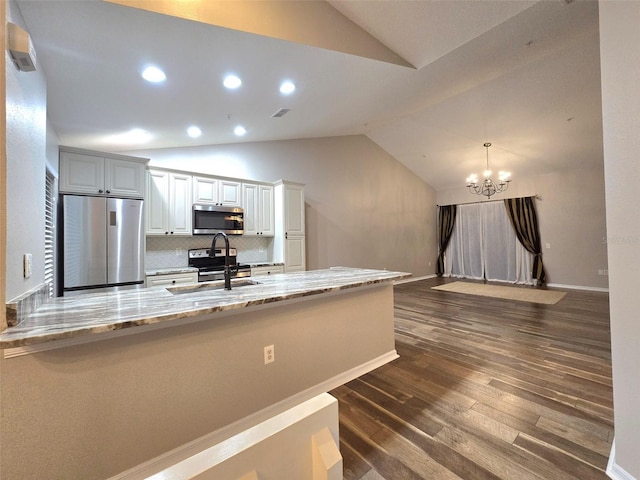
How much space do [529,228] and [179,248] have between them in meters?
7.59

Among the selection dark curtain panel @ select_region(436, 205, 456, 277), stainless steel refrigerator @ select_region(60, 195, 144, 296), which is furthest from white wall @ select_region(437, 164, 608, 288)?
stainless steel refrigerator @ select_region(60, 195, 144, 296)

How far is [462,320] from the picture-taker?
381cm

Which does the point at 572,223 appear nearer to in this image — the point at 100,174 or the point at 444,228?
the point at 444,228

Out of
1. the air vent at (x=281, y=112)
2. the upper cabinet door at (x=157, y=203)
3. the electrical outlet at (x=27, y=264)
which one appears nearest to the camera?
the electrical outlet at (x=27, y=264)

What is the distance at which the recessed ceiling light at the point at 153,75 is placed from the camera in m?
2.06

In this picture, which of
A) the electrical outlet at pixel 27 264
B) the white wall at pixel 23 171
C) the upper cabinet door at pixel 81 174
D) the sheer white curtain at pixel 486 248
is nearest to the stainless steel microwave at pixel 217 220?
the upper cabinet door at pixel 81 174

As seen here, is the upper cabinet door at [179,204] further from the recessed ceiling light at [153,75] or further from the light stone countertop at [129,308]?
the light stone countertop at [129,308]

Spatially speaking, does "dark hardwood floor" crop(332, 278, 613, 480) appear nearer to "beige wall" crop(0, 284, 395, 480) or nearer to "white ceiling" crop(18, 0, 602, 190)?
"beige wall" crop(0, 284, 395, 480)

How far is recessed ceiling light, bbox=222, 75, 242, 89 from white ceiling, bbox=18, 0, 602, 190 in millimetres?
54

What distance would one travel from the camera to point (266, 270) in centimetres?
431

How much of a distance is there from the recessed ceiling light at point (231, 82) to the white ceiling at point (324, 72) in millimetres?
54

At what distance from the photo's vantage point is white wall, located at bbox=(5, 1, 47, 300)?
3.84 feet

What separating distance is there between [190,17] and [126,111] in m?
1.41

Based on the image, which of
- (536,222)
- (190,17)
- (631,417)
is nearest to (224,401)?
(631,417)
